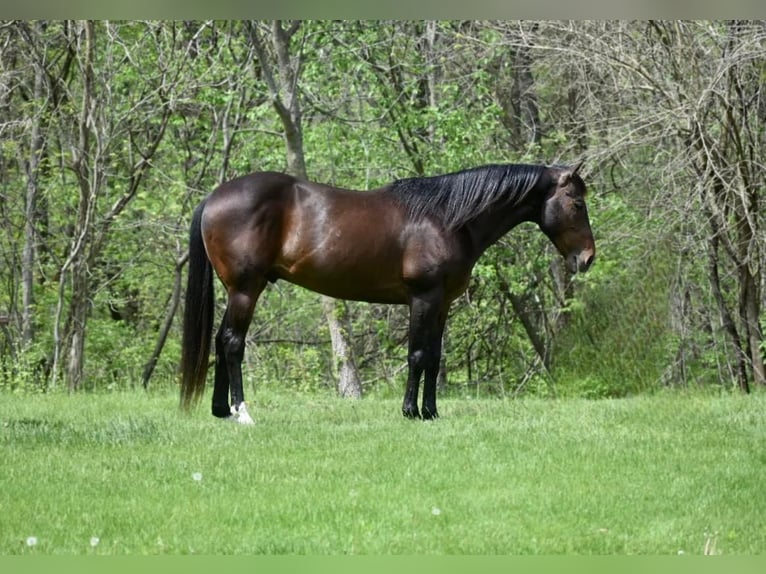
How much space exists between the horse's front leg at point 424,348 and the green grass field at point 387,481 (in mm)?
253

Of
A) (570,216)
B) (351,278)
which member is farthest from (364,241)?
(570,216)

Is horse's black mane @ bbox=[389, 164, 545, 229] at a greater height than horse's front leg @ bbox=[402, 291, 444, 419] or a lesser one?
greater

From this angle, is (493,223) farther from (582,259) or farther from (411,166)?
(411,166)

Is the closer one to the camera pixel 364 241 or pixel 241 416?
pixel 241 416

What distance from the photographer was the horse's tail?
298 inches

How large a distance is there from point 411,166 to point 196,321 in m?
7.14

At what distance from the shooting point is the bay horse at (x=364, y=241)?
7625mm

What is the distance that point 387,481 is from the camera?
5.75 m

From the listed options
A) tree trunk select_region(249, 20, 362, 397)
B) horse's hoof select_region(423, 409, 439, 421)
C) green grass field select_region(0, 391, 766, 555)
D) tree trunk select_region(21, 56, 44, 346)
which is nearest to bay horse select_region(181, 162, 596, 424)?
horse's hoof select_region(423, 409, 439, 421)

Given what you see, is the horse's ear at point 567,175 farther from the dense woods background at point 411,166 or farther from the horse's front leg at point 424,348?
the dense woods background at point 411,166

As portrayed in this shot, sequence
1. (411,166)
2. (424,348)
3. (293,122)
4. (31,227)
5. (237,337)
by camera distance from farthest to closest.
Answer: (31,227)
(411,166)
(293,122)
(424,348)
(237,337)

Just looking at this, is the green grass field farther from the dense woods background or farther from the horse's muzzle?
the dense woods background

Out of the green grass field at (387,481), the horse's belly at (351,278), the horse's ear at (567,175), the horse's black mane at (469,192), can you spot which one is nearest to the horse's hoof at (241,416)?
the green grass field at (387,481)

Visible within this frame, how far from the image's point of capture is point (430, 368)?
7898 millimetres
